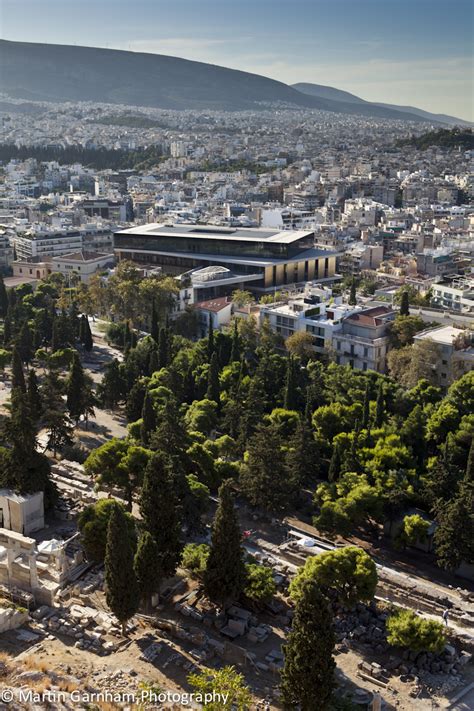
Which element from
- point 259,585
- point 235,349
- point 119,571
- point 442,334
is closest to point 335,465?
point 259,585

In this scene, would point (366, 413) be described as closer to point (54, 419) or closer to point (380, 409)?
point (380, 409)

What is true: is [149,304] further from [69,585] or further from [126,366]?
[69,585]

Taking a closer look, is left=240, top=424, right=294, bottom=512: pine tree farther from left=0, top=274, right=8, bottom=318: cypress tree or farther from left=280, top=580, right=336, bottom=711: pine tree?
left=0, top=274, right=8, bottom=318: cypress tree

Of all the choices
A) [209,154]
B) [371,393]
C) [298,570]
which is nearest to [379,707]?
[298,570]

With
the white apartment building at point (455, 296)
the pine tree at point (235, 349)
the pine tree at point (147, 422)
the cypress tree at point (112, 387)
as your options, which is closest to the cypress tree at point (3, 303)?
the cypress tree at point (112, 387)

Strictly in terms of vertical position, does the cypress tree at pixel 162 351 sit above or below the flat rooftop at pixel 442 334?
below

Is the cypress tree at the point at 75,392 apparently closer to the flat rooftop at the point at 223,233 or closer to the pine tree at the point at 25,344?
the pine tree at the point at 25,344
